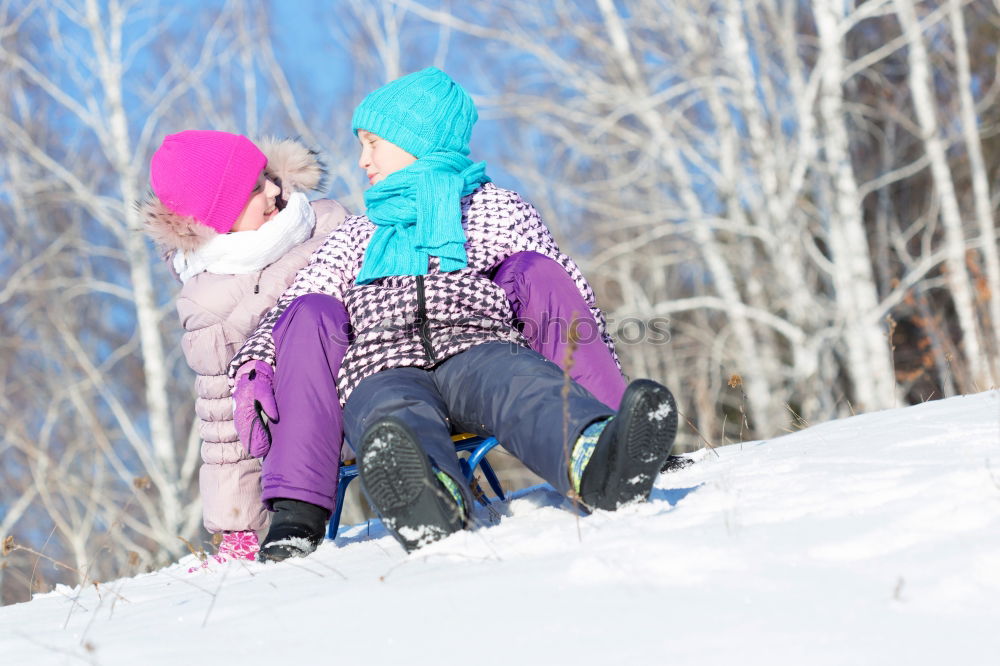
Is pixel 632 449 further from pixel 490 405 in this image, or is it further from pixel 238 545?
pixel 238 545

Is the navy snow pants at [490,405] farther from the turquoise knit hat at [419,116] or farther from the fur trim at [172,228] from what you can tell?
the fur trim at [172,228]

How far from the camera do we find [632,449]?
202 cm

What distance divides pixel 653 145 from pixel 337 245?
18.6 feet

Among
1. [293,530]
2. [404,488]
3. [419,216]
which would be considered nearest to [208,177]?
[419,216]

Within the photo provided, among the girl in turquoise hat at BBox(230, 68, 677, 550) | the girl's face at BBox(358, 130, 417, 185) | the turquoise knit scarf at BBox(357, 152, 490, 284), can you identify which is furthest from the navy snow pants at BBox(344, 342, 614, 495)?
the girl's face at BBox(358, 130, 417, 185)

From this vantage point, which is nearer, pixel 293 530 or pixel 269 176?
pixel 293 530

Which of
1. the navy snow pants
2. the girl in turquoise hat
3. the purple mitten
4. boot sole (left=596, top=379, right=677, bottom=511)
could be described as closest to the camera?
boot sole (left=596, top=379, right=677, bottom=511)

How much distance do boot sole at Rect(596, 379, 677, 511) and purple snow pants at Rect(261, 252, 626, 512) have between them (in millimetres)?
540

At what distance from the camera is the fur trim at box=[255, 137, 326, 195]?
3.72 m

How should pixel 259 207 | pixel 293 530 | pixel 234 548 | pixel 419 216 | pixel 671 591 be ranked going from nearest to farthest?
pixel 671 591 < pixel 293 530 < pixel 419 216 < pixel 234 548 < pixel 259 207

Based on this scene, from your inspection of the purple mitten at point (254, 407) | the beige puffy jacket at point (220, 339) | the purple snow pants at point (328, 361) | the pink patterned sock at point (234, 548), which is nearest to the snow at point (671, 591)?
the purple snow pants at point (328, 361)

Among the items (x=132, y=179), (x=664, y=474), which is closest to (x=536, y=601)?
(x=664, y=474)

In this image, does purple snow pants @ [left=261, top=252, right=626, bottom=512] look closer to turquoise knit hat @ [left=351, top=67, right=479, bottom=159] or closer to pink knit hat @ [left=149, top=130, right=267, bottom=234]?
turquoise knit hat @ [left=351, top=67, right=479, bottom=159]

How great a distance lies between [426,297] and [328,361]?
33 cm
